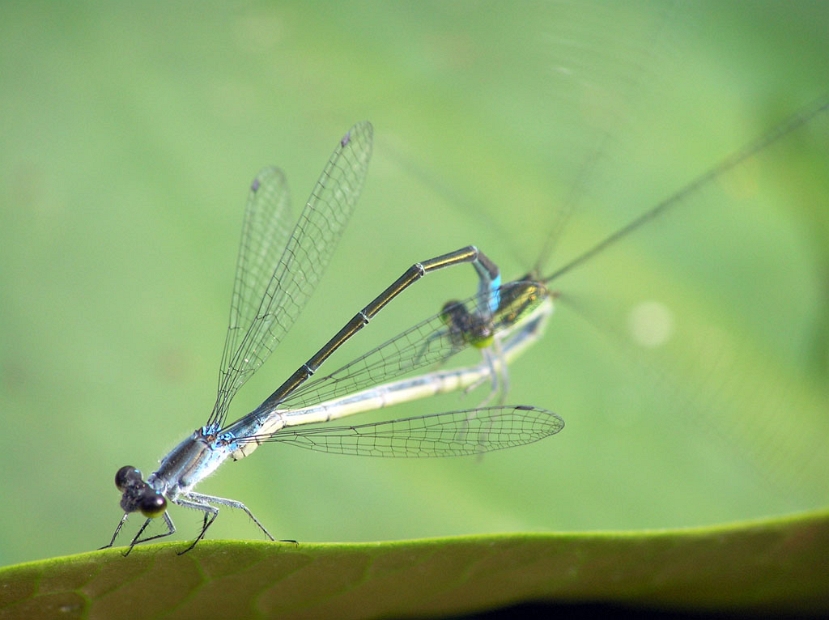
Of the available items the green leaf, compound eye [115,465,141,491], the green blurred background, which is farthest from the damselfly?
the green leaf

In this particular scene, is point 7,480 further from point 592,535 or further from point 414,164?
point 414,164

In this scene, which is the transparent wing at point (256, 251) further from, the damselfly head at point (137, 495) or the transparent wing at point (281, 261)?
the damselfly head at point (137, 495)

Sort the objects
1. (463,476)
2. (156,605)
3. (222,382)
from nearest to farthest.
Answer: (156,605), (222,382), (463,476)

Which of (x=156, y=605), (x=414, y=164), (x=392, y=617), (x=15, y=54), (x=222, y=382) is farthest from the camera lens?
(x=414, y=164)

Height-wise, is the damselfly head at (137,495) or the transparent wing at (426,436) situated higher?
the damselfly head at (137,495)

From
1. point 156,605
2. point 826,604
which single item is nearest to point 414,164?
point 156,605

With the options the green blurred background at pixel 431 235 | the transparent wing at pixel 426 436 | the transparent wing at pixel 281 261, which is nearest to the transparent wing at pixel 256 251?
the transparent wing at pixel 281 261

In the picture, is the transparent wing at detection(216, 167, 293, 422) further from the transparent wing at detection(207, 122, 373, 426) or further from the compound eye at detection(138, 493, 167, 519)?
the compound eye at detection(138, 493, 167, 519)

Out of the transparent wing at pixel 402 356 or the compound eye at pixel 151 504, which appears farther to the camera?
the transparent wing at pixel 402 356
